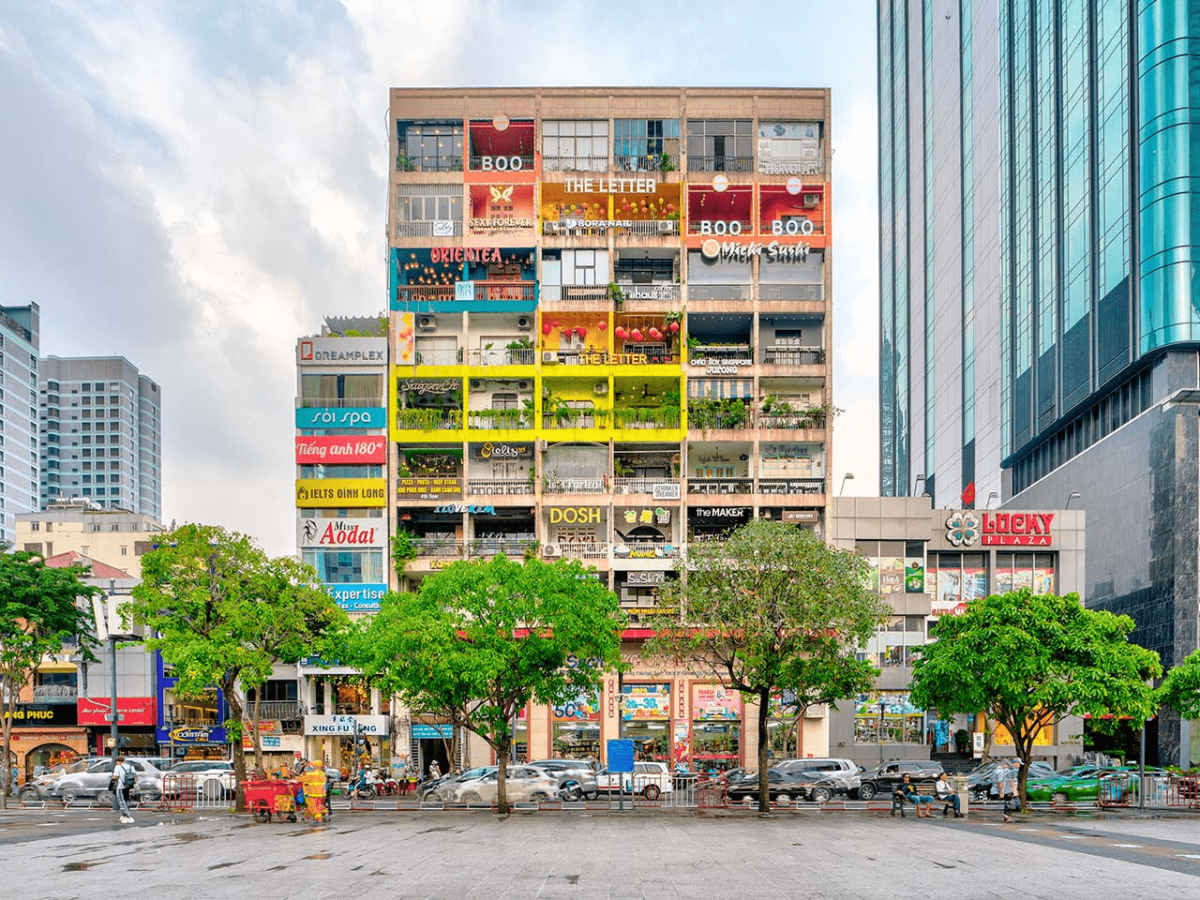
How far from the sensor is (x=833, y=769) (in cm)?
5450

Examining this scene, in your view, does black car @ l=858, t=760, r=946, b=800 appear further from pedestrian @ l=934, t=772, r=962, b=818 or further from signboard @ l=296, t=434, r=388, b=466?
signboard @ l=296, t=434, r=388, b=466

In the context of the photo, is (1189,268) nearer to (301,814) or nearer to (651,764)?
(651,764)

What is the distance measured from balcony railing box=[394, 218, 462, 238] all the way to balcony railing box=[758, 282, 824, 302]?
18.5 m

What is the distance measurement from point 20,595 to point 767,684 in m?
34.2

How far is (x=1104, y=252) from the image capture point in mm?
87250

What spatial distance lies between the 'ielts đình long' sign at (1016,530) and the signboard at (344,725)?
39.7 meters

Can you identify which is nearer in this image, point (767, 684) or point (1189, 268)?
point (767, 684)

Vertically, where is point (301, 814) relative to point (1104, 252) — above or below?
below

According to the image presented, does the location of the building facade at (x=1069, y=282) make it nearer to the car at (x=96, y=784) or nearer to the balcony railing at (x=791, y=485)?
the balcony railing at (x=791, y=485)

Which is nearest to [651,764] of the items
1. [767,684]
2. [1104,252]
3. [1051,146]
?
[767,684]

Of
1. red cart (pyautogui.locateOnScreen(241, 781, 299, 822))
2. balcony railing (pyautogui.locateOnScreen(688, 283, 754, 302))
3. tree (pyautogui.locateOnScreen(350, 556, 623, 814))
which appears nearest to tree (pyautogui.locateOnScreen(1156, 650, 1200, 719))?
tree (pyautogui.locateOnScreen(350, 556, 623, 814))

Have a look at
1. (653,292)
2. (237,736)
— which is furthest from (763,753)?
(653,292)

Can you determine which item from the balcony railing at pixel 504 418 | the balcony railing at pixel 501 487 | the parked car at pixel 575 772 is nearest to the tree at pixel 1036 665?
the parked car at pixel 575 772

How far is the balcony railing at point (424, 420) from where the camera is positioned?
7125cm
